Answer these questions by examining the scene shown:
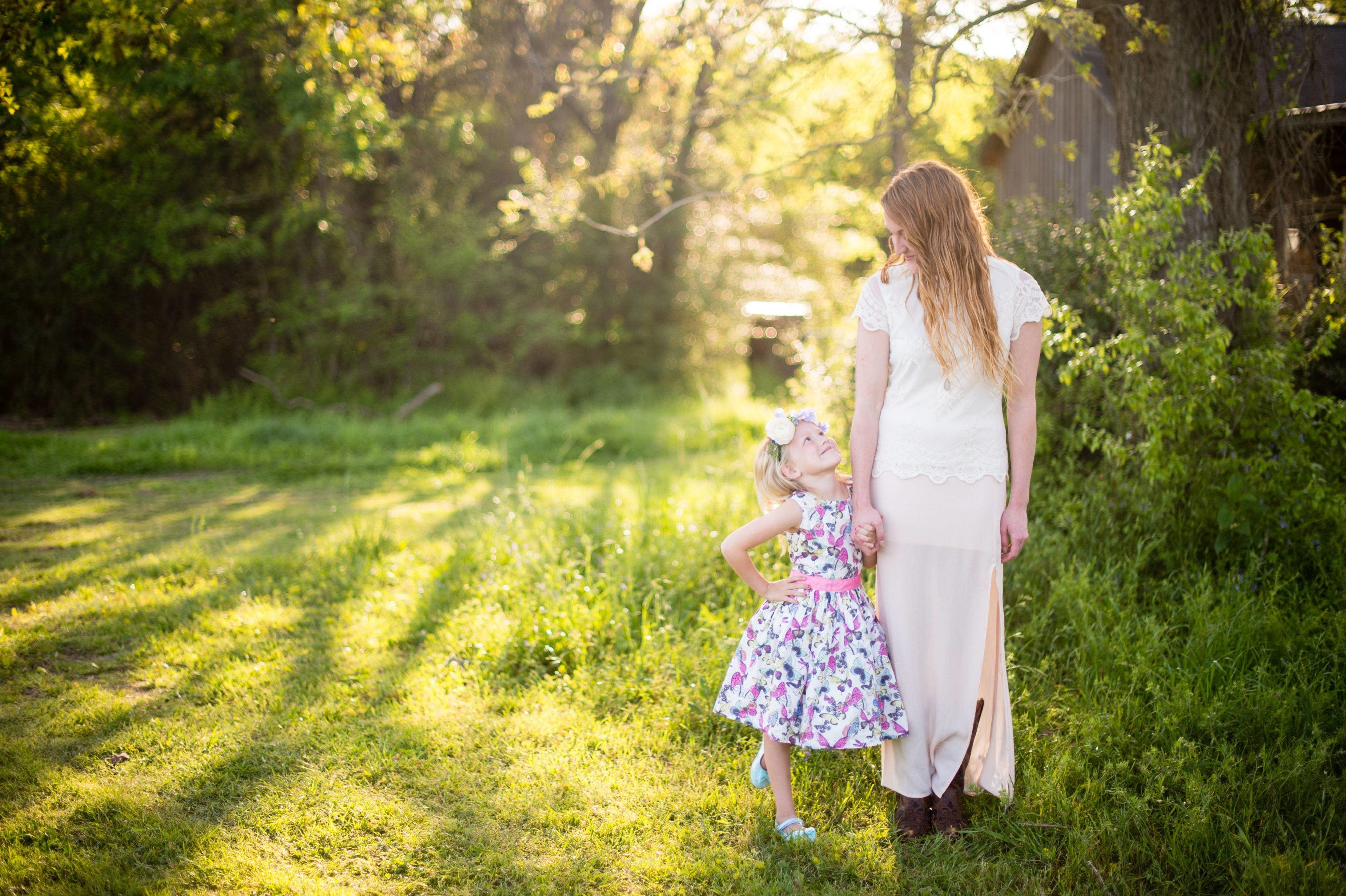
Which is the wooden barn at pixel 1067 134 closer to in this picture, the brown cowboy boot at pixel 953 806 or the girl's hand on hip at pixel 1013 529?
the girl's hand on hip at pixel 1013 529

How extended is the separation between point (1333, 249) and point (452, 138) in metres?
11.4

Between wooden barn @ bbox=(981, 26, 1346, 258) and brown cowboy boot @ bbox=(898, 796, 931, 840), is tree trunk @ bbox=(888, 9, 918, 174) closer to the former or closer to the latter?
wooden barn @ bbox=(981, 26, 1346, 258)

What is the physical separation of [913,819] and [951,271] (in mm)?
1772

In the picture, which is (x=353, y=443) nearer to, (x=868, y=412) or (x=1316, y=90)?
(x=868, y=412)

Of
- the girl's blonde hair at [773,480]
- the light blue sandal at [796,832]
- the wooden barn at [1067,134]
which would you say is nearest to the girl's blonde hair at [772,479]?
the girl's blonde hair at [773,480]

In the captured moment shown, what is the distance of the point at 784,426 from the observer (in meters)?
2.75

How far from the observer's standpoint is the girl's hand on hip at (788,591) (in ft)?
9.26

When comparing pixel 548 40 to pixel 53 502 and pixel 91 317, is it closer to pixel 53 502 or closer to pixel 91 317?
pixel 91 317

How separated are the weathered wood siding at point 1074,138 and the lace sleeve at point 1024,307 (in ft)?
17.8

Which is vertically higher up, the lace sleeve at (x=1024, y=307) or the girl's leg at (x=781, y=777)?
the lace sleeve at (x=1024, y=307)

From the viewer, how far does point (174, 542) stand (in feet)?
19.1

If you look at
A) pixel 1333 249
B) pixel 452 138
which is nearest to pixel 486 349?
pixel 452 138

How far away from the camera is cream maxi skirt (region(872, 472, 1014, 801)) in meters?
2.62

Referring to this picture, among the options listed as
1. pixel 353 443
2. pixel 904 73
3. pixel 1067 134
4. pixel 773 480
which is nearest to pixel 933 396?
pixel 773 480
